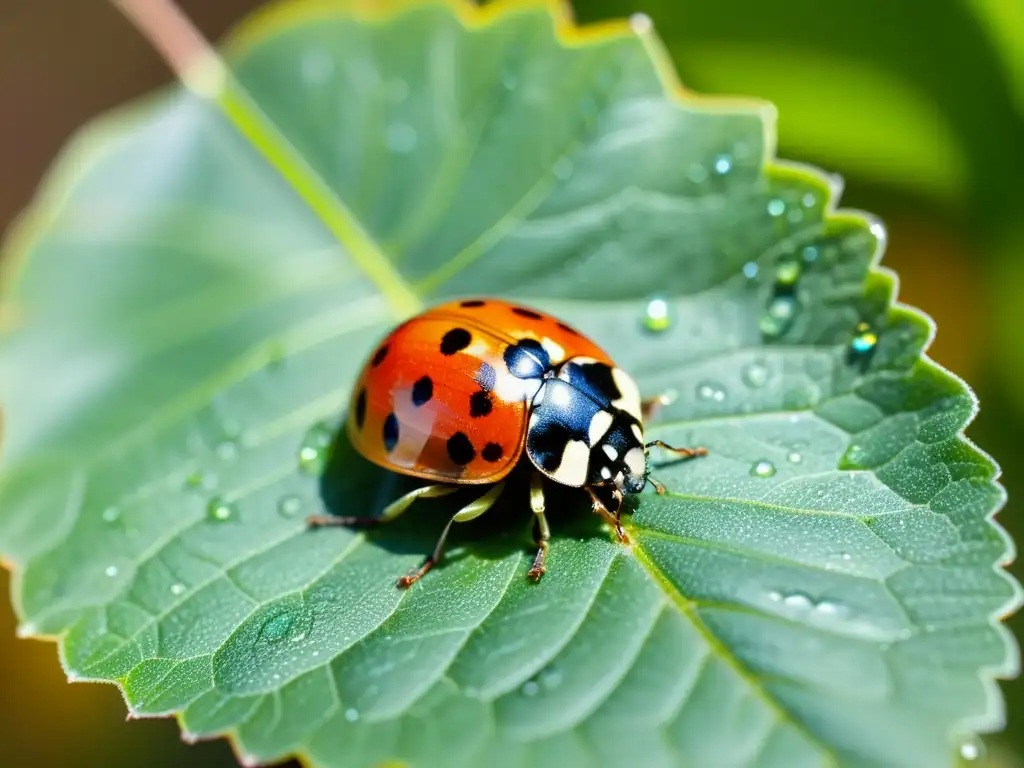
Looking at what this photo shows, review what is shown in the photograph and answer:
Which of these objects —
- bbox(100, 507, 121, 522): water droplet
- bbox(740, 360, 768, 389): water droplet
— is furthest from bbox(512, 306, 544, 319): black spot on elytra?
bbox(100, 507, 121, 522): water droplet

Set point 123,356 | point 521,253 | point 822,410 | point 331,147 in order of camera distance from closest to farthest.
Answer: point 822,410 → point 521,253 → point 123,356 → point 331,147

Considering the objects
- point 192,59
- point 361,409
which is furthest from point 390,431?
point 192,59

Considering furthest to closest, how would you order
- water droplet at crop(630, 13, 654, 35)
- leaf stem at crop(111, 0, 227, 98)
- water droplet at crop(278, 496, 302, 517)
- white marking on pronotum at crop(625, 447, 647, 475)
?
1. leaf stem at crop(111, 0, 227, 98)
2. water droplet at crop(630, 13, 654, 35)
3. water droplet at crop(278, 496, 302, 517)
4. white marking on pronotum at crop(625, 447, 647, 475)

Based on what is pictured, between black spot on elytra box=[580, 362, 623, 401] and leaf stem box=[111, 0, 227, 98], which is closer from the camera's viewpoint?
black spot on elytra box=[580, 362, 623, 401]

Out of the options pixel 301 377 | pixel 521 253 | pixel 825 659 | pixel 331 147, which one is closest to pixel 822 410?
pixel 825 659

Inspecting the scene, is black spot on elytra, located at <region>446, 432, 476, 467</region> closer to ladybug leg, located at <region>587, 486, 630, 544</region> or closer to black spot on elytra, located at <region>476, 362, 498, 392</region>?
black spot on elytra, located at <region>476, 362, 498, 392</region>

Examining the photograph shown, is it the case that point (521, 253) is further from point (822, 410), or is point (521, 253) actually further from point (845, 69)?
point (845, 69)
